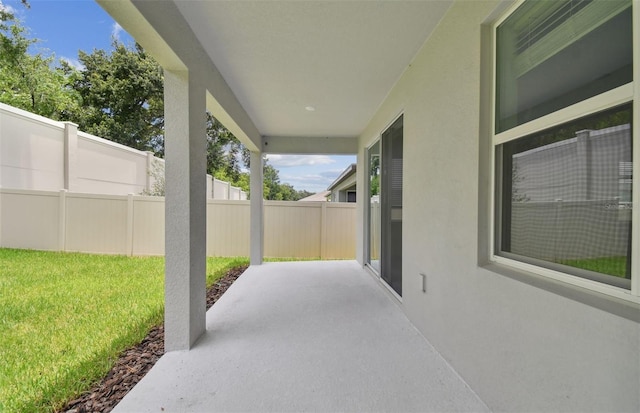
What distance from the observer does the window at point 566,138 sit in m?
1.09

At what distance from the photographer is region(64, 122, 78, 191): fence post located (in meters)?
8.41

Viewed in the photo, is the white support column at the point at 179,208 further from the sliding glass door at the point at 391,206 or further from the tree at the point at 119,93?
the tree at the point at 119,93

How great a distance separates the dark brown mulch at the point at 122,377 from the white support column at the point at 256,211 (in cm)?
305

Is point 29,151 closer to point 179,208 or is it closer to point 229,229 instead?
point 229,229

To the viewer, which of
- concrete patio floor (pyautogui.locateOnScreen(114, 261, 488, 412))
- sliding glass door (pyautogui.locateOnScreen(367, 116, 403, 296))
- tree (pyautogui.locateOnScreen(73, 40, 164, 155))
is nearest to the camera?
concrete patio floor (pyautogui.locateOnScreen(114, 261, 488, 412))

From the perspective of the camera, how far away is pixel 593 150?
46.7 inches

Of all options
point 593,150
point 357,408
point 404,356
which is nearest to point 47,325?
point 357,408

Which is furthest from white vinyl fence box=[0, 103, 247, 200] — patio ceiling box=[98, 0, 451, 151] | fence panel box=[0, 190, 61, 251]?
patio ceiling box=[98, 0, 451, 151]

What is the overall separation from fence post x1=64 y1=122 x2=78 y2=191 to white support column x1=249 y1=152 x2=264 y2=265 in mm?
6688

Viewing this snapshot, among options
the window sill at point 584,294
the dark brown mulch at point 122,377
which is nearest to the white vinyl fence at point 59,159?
the dark brown mulch at point 122,377

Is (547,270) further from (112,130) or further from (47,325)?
(112,130)

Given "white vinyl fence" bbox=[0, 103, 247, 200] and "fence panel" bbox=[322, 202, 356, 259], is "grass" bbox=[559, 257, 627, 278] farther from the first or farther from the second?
"white vinyl fence" bbox=[0, 103, 247, 200]

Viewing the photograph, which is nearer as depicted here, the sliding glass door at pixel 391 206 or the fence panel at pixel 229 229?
the sliding glass door at pixel 391 206

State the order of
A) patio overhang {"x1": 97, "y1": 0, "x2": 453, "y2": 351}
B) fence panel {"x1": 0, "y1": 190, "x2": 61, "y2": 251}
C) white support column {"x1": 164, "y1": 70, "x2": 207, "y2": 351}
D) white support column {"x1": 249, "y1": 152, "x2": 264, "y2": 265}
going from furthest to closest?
fence panel {"x1": 0, "y1": 190, "x2": 61, "y2": 251}, white support column {"x1": 249, "y1": 152, "x2": 264, "y2": 265}, white support column {"x1": 164, "y1": 70, "x2": 207, "y2": 351}, patio overhang {"x1": 97, "y1": 0, "x2": 453, "y2": 351}
